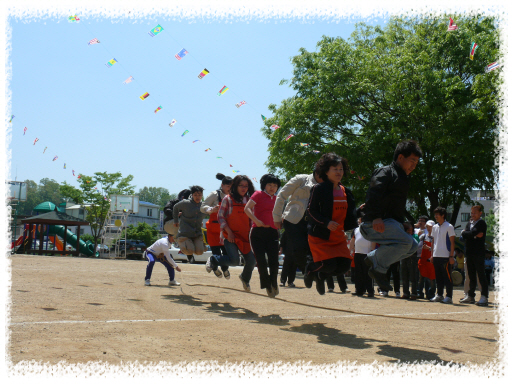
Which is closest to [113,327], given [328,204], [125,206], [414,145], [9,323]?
[9,323]

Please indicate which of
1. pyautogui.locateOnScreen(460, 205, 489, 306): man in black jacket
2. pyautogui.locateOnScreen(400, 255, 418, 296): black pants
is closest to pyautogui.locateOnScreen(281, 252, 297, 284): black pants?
pyautogui.locateOnScreen(400, 255, 418, 296): black pants

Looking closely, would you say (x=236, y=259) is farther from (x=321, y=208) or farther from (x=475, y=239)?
(x=475, y=239)

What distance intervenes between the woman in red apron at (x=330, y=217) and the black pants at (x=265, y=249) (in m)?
1.31

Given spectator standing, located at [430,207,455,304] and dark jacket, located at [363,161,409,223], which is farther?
spectator standing, located at [430,207,455,304]

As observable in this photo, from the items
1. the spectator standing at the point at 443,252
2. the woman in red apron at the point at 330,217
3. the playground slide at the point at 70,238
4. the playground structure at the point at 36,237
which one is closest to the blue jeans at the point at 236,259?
the woman in red apron at the point at 330,217

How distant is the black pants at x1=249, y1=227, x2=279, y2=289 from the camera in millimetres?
7598

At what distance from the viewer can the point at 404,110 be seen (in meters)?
21.3

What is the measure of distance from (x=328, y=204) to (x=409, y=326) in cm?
A: 198

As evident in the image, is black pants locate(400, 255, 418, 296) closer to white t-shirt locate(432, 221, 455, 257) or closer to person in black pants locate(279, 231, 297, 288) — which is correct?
white t-shirt locate(432, 221, 455, 257)

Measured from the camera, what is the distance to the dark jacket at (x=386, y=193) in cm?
557

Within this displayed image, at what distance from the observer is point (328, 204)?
617 centimetres

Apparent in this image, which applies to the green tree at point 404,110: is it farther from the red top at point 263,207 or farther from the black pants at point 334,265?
the black pants at point 334,265

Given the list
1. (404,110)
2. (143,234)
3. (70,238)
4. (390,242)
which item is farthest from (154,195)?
(390,242)

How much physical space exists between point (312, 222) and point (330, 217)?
9.4 inches
